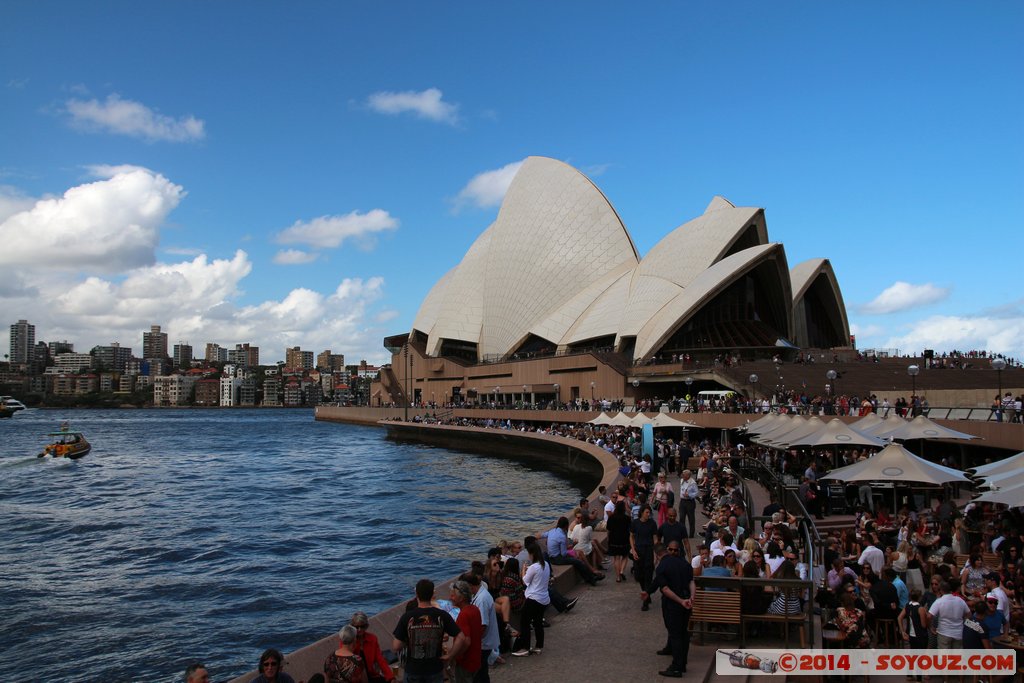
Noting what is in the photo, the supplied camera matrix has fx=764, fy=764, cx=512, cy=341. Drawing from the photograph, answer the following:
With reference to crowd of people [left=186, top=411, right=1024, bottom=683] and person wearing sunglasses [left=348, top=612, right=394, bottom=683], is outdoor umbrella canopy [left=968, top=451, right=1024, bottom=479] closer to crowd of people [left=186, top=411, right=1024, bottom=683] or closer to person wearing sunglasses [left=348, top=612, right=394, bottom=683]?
crowd of people [left=186, top=411, right=1024, bottom=683]

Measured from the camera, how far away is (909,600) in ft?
21.9

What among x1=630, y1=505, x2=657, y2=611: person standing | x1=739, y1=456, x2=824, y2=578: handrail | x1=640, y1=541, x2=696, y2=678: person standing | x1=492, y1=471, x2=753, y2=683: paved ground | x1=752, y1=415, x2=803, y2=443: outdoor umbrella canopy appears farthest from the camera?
x1=752, y1=415, x2=803, y2=443: outdoor umbrella canopy

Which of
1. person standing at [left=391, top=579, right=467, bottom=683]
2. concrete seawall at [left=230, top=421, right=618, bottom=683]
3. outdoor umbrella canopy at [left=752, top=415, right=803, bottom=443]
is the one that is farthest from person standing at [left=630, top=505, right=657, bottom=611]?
outdoor umbrella canopy at [left=752, top=415, right=803, bottom=443]

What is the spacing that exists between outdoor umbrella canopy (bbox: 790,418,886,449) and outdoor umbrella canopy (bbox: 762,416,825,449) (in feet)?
0.71

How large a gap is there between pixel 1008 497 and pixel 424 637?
243 inches

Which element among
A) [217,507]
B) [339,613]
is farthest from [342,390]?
[339,613]

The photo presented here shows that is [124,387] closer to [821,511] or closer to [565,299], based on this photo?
[565,299]

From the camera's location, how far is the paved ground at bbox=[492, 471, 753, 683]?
19.8 feet

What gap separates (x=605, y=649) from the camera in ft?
21.7

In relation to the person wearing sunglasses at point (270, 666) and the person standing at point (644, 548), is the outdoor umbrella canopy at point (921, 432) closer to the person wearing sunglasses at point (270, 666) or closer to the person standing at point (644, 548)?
the person standing at point (644, 548)

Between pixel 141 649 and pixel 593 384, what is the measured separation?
33.9 m

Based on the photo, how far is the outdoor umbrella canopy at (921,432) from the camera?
13.9 metres

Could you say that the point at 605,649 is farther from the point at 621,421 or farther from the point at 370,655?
the point at 621,421

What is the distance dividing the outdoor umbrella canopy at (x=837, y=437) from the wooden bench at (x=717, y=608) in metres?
8.28
